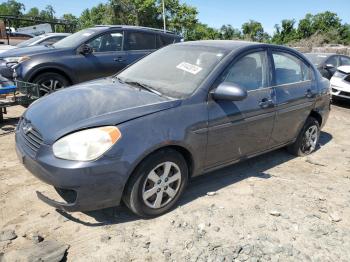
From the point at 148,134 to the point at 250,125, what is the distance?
148cm

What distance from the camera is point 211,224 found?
3.55 m

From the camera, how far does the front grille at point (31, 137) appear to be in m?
3.23

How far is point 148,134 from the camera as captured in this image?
10.6ft

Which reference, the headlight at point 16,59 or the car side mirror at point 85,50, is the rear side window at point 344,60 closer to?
the car side mirror at point 85,50

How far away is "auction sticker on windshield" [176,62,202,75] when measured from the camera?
13.0ft

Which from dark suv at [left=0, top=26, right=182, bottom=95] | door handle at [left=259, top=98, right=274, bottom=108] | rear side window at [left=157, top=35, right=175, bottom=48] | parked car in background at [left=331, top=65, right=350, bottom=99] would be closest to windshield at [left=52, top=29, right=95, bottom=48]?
dark suv at [left=0, top=26, right=182, bottom=95]

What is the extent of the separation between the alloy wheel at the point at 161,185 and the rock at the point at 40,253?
83cm

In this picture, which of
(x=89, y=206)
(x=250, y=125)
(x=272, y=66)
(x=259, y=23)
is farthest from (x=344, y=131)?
(x=259, y=23)

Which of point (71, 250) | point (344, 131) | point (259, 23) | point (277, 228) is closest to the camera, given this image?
point (71, 250)

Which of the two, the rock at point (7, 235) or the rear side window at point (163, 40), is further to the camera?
the rear side window at point (163, 40)

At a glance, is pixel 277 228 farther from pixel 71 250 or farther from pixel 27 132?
pixel 27 132

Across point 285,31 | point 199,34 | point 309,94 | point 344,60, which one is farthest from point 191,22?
point 309,94

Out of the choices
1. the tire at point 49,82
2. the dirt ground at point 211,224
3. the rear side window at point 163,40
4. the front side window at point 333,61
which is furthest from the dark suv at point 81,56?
the front side window at point 333,61

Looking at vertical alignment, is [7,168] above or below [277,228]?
above
